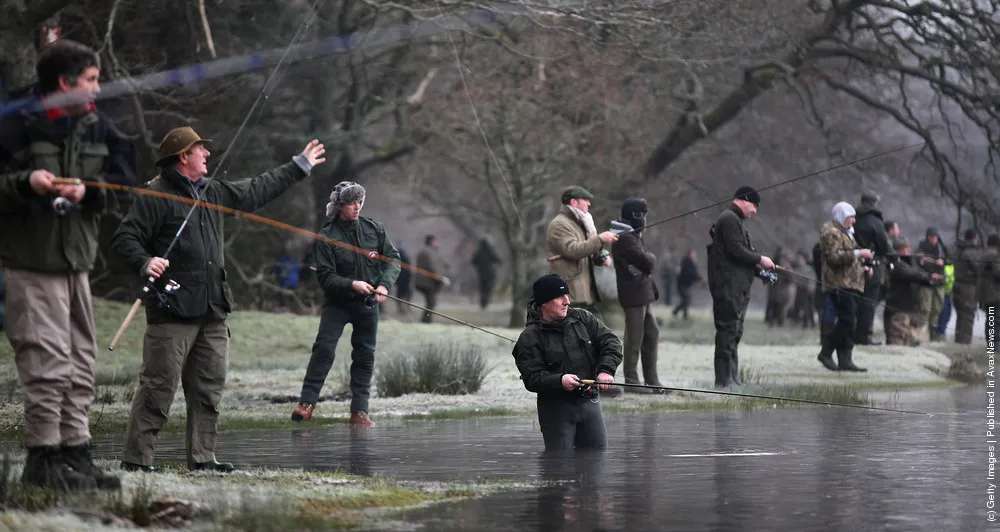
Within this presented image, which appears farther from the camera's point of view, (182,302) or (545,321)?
(545,321)

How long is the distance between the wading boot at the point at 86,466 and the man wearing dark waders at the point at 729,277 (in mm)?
9457

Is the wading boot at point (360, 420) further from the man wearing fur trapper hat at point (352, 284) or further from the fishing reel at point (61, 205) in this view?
the fishing reel at point (61, 205)

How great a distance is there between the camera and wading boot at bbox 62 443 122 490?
7.91 metres

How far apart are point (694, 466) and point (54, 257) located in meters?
4.14

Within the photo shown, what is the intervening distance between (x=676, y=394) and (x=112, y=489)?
918 centimetres

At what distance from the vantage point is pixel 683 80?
1206 inches

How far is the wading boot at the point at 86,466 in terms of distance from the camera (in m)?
7.91

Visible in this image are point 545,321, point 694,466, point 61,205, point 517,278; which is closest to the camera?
point 61,205

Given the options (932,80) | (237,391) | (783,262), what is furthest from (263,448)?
(783,262)

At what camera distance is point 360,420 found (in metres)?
13.4

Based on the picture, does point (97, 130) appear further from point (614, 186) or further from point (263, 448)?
point (614, 186)

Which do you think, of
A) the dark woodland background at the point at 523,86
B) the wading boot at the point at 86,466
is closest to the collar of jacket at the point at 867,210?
the dark woodland background at the point at 523,86

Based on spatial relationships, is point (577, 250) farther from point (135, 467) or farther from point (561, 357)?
point (135, 467)

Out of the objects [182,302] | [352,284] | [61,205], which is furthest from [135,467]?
[352,284]
